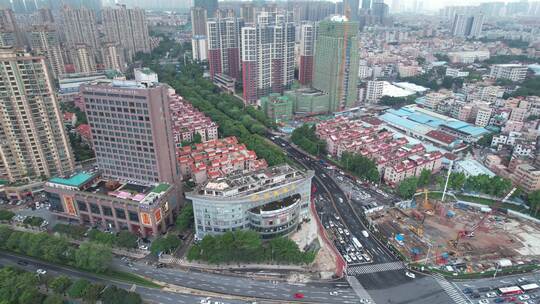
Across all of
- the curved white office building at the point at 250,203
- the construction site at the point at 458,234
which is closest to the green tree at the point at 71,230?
the curved white office building at the point at 250,203

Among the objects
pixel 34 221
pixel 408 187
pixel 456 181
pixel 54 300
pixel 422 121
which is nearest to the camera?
pixel 54 300

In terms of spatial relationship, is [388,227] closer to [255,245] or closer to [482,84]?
[255,245]

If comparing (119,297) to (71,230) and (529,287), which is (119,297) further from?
(529,287)

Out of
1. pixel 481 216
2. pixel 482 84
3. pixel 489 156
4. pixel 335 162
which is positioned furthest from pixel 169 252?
pixel 482 84

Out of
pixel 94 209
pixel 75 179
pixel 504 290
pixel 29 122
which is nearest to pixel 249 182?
pixel 94 209

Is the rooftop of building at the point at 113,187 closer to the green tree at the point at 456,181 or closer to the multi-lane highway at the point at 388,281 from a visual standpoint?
the multi-lane highway at the point at 388,281

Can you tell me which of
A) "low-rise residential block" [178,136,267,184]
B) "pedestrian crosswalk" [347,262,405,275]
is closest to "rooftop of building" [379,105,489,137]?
"low-rise residential block" [178,136,267,184]
